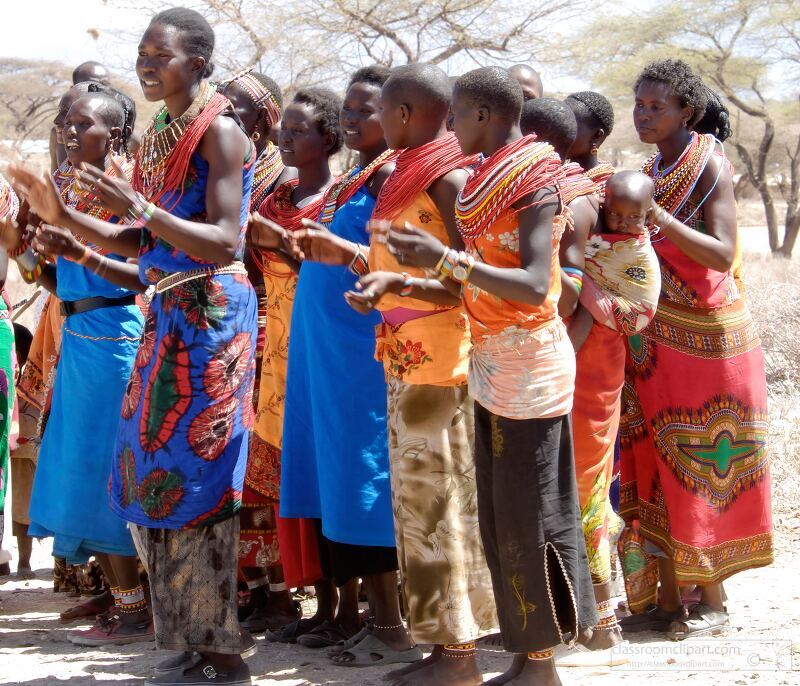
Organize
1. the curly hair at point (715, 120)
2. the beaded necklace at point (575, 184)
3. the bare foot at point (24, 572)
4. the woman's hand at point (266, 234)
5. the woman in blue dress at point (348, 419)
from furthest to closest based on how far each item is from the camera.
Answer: the bare foot at point (24, 572)
the curly hair at point (715, 120)
the woman in blue dress at point (348, 419)
the beaded necklace at point (575, 184)
the woman's hand at point (266, 234)

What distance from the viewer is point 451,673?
3.84m

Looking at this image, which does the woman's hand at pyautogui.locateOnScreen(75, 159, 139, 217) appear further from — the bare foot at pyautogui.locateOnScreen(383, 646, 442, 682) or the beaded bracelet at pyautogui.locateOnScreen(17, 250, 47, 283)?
the bare foot at pyautogui.locateOnScreen(383, 646, 442, 682)

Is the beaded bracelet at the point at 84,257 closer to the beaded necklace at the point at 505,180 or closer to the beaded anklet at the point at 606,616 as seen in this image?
the beaded necklace at the point at 505,180

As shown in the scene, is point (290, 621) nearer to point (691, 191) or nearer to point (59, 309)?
point (59, 309)

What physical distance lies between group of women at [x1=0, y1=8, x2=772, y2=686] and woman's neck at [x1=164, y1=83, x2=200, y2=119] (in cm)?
1

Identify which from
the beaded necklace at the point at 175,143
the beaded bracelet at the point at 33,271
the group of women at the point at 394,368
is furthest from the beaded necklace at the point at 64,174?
the beaded necklace at the point at 175,143

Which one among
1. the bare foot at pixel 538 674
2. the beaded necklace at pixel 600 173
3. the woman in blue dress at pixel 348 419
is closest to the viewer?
the bare foot at pixel 538 674

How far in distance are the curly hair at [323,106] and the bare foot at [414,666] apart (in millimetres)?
2135

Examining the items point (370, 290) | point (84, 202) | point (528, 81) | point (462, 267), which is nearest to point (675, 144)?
point (528, 81)

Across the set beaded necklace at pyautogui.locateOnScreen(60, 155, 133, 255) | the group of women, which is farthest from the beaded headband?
beaded necklace at pyautogui.locateOnScreen(60, 155, 133, 255)

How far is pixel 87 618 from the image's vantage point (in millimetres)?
5020

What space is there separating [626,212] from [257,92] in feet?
6.30

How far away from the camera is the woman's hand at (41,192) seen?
3.40 metres

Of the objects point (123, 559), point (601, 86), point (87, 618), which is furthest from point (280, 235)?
point (601, 86)
